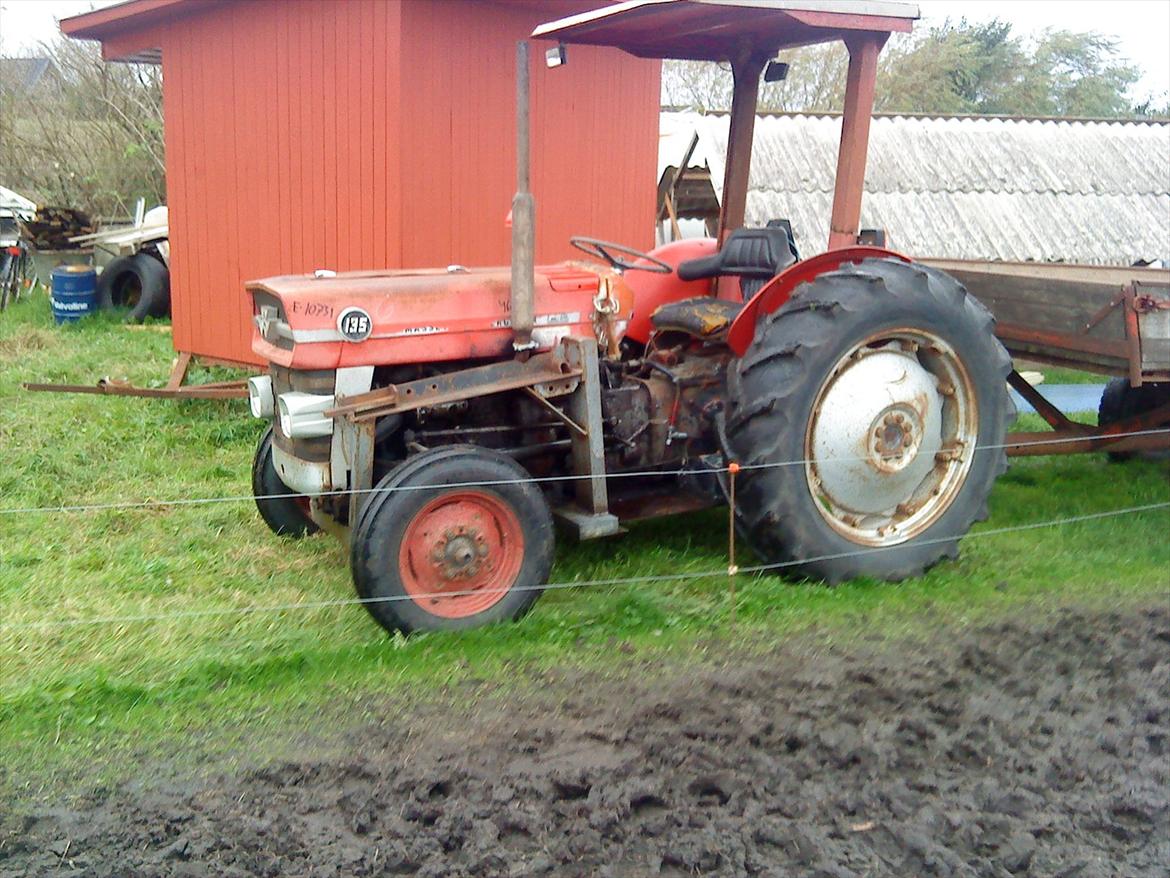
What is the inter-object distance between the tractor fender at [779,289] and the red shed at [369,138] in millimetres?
3338

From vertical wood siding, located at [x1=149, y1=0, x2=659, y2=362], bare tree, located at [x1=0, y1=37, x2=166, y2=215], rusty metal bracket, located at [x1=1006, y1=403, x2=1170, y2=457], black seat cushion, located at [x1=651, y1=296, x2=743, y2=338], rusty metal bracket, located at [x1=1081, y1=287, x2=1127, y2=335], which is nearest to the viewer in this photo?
black seat cushion, located at [x1=651, y1=296, x2=743, y2=338]

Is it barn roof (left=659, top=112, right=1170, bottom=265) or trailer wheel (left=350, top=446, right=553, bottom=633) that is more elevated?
barn roof (left=659, top=112, right=1170, bottom=265)

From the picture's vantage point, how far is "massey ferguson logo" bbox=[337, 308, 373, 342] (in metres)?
4.27

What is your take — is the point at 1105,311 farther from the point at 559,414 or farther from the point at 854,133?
the point at 559,414

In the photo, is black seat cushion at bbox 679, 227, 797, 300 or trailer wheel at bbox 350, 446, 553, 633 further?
black seat cushion at bbox 679, 227, 797, 300

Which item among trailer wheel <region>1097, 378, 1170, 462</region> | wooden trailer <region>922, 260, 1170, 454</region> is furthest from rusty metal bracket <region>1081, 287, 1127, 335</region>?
trailer wheel <region>1097, 378, 1170, 462</region>

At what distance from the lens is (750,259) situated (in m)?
5.20

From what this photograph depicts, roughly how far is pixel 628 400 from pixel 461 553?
1.11 meters

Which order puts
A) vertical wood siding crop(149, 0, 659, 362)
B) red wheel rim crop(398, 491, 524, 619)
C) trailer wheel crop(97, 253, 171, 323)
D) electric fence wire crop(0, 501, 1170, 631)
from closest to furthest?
red wheel rim crop(398, 491, 524, 619) < electric fence wire crop(0, 501, 1170, 631) < vertical wood siding crop(149, 0, 659, 362) < trailer wheel crop(97, 253, 171, 323)

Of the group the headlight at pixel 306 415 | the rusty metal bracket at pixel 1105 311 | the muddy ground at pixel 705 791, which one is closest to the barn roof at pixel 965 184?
the rusty metal bracket at pixel 1105 311

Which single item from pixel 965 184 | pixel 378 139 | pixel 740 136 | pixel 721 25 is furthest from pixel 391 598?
pixel 965 184

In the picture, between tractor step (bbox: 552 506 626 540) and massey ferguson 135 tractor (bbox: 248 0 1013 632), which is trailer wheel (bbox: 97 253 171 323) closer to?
massey ferguson 135 tractor (bbox: 248 0 1013 632)

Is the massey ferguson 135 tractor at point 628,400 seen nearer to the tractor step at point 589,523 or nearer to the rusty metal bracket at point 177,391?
the tractor step at point 589,523

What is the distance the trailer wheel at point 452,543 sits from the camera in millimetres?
4012
